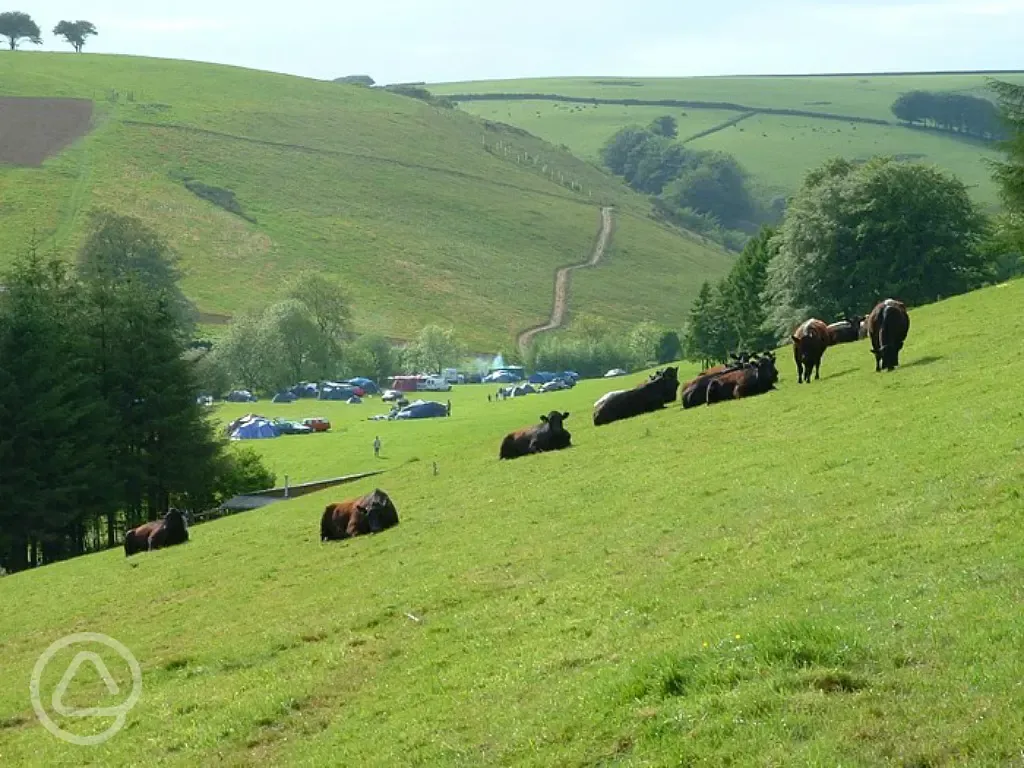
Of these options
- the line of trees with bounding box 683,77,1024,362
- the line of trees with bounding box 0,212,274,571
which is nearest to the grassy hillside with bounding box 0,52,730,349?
the line of trees with bounding box 683,77,1024,362

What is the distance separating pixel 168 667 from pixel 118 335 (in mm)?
39163

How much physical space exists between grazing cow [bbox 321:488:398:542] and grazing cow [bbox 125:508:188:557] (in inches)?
345

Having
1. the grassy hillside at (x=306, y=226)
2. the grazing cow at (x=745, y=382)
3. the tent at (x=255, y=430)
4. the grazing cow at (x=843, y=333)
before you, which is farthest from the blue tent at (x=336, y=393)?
the grazing cow at (x=745, y=382)

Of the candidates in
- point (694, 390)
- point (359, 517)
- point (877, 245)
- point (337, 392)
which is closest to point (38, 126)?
point (337, 392)

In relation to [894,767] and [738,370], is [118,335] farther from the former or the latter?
[894,767]

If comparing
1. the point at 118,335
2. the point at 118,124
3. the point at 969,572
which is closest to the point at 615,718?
the point at 969,572

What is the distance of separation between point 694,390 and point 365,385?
99396 mm

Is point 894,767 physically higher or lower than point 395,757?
higher

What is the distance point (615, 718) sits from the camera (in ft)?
32.8

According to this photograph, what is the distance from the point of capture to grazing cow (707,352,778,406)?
33312 mm

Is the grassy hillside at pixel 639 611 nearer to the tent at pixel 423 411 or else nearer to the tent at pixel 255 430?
the tent at pixel 255 430

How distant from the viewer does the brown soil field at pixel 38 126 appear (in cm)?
16962

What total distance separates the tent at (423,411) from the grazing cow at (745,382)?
6629cm

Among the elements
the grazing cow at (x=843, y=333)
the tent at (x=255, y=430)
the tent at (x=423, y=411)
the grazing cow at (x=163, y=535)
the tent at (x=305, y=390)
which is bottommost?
the tent at (x=305, y=390)
